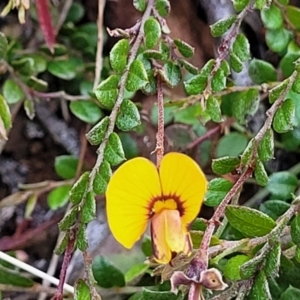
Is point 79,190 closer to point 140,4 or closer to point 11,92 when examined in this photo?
point 140,4

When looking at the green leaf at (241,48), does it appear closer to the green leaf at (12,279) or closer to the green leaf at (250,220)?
the green leaf at (250,220)

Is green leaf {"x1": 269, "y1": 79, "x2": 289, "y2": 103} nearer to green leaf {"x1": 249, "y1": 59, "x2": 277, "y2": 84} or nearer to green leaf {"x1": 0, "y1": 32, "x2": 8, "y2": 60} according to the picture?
green leaf {"x1": 249, "y1": 59, "x2": 277, "y2": 84}

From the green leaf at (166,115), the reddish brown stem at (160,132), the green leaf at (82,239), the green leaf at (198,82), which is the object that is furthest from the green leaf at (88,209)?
the green leaf at (166,115)

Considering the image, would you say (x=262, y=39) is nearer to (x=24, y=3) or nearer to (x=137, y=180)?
(x=24, y=3)

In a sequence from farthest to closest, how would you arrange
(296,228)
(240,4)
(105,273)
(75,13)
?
(75,13), (105,273), (240,4), (296,228)

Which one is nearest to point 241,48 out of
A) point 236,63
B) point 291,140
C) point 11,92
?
point 236,63

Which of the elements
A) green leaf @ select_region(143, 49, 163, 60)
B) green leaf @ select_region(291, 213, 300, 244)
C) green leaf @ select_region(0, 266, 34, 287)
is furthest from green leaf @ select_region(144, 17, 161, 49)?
green leaf @ select_region(0, 266, 34, 287)
